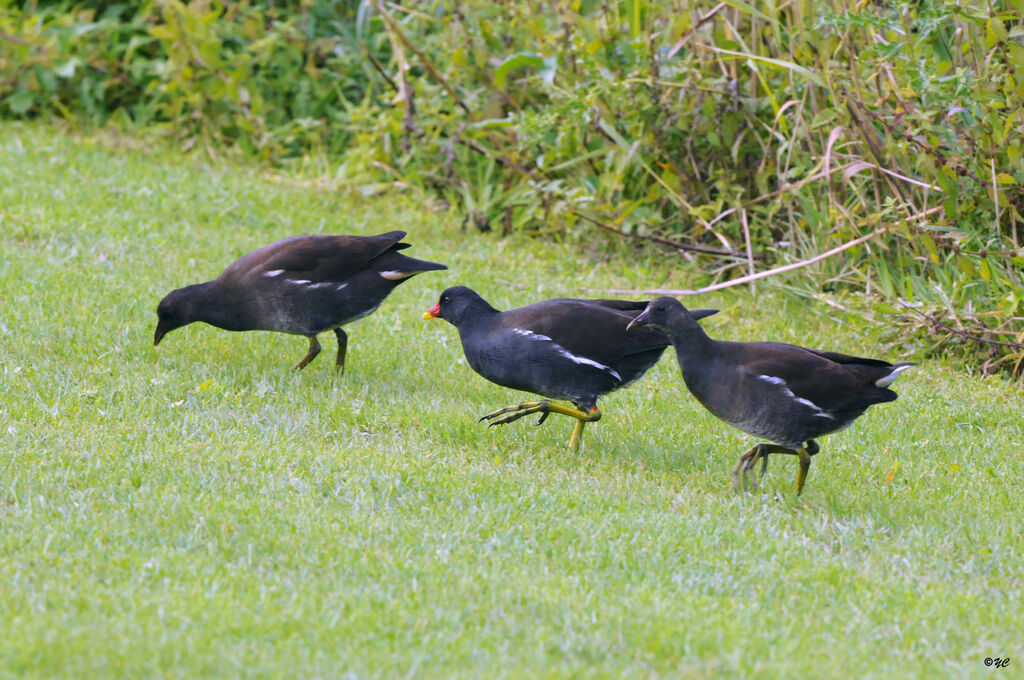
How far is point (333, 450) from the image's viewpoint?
562 cm

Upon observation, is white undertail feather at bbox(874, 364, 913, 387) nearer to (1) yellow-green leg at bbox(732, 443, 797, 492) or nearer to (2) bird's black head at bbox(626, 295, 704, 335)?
(1) yellow-green leg at bbox(732, 443, 797, 492)

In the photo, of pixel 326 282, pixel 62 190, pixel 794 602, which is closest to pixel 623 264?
pixel 326 282

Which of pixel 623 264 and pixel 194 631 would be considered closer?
pixel 194 631

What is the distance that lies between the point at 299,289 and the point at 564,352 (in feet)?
5.45

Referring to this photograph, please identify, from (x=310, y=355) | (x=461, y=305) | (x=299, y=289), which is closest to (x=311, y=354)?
(x=310, y=355)

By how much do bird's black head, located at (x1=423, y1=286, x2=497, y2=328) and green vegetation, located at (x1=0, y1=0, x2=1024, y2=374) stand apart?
2316 millimetres

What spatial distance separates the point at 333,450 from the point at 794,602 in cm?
226

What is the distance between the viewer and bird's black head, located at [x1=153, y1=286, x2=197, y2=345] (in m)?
6.80

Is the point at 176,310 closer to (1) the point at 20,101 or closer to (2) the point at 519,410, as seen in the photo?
(2) the point at 519,410

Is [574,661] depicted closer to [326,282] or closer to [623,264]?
[326,282]

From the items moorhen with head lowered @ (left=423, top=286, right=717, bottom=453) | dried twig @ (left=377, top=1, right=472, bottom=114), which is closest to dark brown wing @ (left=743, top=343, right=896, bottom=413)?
moorhen with head lowered @ (left=423, top=286, right=717, bottom=453)

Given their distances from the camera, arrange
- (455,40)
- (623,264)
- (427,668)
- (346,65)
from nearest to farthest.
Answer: (427,668) < (623,264) < (455,40) < (346,65)

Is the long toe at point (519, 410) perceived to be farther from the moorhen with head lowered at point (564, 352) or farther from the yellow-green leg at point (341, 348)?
the yellow-green leg at point (341, 348)

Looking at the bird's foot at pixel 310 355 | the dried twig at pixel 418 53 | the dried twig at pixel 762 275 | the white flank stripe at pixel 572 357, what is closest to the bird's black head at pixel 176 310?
the bird's foot at pixel 310 355
